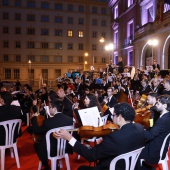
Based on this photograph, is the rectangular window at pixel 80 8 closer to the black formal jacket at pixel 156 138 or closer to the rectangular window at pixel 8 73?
the rectangular window at pixel 8 73

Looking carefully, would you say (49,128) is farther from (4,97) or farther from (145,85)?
(145,85)

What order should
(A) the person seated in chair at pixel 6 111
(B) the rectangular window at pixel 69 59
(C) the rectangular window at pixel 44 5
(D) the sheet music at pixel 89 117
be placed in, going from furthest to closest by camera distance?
(B) the rectangular window at pixel 69 59 < (C) the rectangular window at pixel 44 5 < (A) the person seated in chair at pixel 6 111 < (D) the sheet music at pixel 89 117

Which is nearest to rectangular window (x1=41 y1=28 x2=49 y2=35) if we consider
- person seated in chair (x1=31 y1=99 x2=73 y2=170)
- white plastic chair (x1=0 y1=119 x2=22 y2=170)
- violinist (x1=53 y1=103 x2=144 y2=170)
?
white plastic chair (x1=0 y1=119 x2=22 y2=170)

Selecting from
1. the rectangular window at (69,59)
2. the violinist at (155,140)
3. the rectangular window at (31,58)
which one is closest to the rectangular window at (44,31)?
the rectangular window at (31,58)

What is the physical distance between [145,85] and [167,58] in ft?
29.7

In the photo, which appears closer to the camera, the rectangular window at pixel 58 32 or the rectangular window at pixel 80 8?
the rectangular window at pixel 58 32

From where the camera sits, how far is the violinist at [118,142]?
2627 millimetres

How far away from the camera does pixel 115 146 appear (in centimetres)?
262

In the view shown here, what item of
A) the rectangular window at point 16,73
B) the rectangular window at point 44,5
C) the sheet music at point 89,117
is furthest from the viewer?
the rectangular window at point 44,5

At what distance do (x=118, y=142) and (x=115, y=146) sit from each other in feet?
0.18

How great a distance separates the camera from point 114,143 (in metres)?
2.61

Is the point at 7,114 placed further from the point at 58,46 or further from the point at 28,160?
the point at 58,46

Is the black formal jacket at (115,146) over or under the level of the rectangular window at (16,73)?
under

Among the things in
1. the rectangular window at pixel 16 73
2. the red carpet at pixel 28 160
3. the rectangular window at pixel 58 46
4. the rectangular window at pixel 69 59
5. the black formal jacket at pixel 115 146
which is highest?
the rectangular window at pixel 58 46
